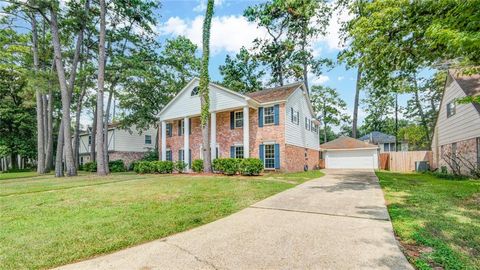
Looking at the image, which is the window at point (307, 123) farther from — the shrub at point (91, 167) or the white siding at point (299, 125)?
the shrub at point (91, 167)

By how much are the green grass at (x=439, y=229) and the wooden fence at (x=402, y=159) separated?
1618 centimetres

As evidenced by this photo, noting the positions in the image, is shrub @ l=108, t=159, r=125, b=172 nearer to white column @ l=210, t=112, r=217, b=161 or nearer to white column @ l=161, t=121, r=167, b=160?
white column @ l=161, t=121, r=167, b=160

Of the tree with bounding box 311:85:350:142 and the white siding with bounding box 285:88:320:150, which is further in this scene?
the tree with bounding box 311:85:350:142

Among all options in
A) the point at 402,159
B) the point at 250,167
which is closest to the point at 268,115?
the point at 250,167

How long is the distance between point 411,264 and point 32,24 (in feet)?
88.8

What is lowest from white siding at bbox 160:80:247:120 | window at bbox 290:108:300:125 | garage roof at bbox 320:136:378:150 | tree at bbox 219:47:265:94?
garage roof at bbox 320:136:378:150

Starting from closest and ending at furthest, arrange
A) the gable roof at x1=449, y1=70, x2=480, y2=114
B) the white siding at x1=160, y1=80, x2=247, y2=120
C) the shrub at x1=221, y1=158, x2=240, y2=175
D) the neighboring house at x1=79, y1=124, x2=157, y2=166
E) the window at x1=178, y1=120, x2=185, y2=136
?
the gable roof at x1=449, y1=70, x2=480, y2=114, the shrub at x1=221, y1=158, x2=240, y2=175, the white siding at x1=160, y1=80, x2=247, y2=120, the window at x1=178, y1=120, x2=185, y2=136, the neighboring house at x1=79, y1=124, x2=157, y2=166

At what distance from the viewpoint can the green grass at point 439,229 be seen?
3.14 metres

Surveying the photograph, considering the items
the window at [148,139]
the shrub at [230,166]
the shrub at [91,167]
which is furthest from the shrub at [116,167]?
the shrub at [230,166]

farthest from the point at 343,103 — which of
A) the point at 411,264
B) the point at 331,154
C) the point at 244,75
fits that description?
the point at 411,264

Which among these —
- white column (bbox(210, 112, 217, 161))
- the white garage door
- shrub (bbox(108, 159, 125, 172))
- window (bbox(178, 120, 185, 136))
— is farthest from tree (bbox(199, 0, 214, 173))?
the white garage door

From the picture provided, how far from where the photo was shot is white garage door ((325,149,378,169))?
2416 cm

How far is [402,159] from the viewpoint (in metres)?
22.5

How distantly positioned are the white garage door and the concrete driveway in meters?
20.9
